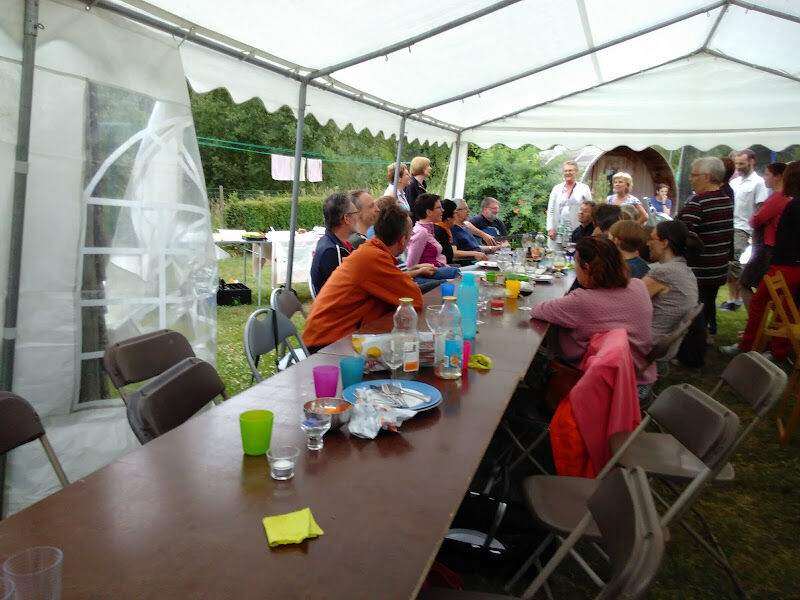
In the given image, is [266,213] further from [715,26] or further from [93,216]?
[93,216]

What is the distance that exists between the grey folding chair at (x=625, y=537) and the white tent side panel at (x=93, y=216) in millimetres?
2013

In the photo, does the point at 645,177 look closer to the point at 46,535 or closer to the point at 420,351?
the point at 420,351

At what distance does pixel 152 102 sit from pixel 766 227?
17.5 feet

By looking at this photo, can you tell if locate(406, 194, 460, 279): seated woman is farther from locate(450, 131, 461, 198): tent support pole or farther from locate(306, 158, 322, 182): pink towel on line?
locate(306, 158, 322, 182): pink towel on line

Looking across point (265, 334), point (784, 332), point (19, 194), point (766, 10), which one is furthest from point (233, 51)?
point (766, 10)

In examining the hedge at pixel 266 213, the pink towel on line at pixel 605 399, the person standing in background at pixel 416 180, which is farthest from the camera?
the hedge at pixel 266 213

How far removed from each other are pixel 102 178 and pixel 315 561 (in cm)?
235

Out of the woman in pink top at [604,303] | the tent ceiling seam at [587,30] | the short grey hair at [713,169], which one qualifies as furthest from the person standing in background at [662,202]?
the woman in pink top at [604,303]

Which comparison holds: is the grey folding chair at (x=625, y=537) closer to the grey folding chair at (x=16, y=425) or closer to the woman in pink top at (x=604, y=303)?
the grey folding chair at (x=16, y=425)

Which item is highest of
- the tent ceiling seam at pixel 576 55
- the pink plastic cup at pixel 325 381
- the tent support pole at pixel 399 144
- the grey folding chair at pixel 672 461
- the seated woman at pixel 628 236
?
the tent ceiling seam at pixel 576 55

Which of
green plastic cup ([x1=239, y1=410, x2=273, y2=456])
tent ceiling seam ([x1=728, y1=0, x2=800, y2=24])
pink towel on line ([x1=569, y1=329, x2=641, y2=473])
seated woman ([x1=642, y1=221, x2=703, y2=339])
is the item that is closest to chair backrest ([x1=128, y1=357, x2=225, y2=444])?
green plastic cup ([x1=239, y1=410, x2=273, y2=456])

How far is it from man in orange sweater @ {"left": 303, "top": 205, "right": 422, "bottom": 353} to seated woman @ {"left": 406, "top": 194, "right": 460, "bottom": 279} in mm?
1798

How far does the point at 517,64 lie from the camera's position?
19.8 ft

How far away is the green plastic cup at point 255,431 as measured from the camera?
1379 mm
